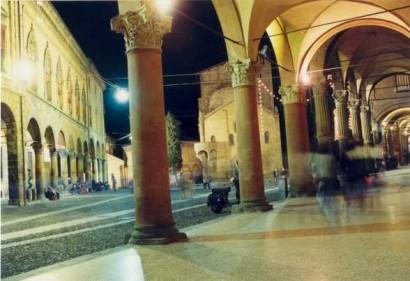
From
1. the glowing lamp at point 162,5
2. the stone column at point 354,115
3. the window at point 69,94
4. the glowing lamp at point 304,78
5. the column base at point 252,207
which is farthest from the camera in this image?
the window at point 69,94

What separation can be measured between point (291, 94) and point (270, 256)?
33.1ft

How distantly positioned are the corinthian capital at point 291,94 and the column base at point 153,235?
8.91 meters

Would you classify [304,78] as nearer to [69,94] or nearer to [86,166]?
[69,94]

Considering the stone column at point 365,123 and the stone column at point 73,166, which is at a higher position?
the stone column at point 365,123

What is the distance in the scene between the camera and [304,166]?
14.2m

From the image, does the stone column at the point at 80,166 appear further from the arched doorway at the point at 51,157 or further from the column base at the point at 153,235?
the column base at the point at 153,235

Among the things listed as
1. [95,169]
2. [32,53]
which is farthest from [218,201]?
[95,169]

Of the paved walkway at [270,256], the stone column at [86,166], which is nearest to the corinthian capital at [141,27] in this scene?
the paved walkway at [270,256]

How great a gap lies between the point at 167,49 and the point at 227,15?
1892 centimetres

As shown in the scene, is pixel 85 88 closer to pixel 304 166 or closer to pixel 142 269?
pixel 304 166

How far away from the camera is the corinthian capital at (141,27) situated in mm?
6484

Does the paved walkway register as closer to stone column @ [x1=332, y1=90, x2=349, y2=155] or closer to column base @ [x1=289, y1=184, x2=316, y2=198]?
column base @ [x1=289, y1=184, x2=316, y2=198]

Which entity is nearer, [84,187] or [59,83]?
[59,83]

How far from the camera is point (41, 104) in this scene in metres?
24.5
